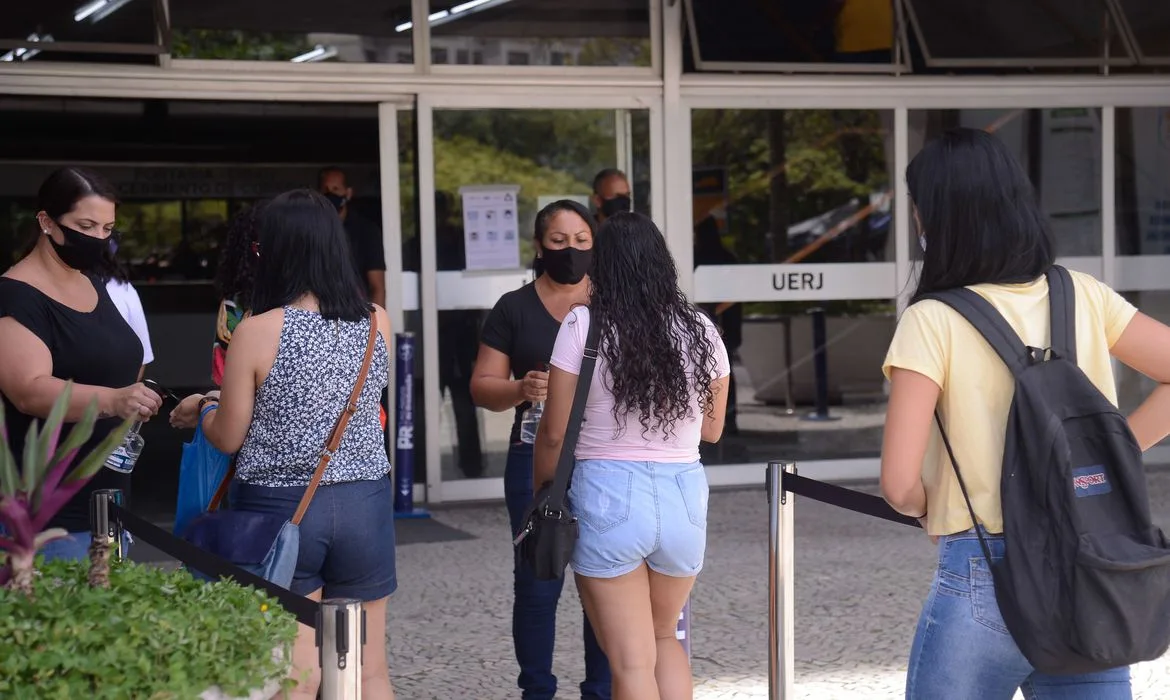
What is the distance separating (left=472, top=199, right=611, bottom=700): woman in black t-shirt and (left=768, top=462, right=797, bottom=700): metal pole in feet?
2.06

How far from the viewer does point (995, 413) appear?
251 centimetres

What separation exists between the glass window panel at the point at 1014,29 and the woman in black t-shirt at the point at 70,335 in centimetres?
646

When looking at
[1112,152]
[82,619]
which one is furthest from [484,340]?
[1112,152]

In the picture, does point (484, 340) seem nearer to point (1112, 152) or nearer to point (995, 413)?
point (995, 413)

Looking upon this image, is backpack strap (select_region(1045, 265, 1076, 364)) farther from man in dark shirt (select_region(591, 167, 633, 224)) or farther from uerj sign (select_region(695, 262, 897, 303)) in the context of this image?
uerj sign (select_region(695, 262, 897, 303))

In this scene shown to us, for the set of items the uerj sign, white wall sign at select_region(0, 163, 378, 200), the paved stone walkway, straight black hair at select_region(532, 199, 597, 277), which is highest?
white wall sign at select_region(0, 163, 378, 200)

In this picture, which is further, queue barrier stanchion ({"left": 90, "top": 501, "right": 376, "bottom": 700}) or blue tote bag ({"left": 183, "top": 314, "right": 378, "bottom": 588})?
blue tote bag ({"left": 183, "top": 314, "right": 378, "bottom": 588})

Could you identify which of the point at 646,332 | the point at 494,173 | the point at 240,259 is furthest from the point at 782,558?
the point at 494,173

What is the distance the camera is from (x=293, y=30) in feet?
26.7

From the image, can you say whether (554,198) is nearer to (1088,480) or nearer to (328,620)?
(328,620)

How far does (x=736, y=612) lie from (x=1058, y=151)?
4.85m

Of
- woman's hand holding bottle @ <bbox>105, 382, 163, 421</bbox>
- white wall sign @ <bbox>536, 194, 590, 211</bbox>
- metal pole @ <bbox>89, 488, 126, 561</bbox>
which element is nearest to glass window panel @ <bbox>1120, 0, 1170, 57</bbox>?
white wall sign @ <bbox>536, 194, 590, 211</bbox>

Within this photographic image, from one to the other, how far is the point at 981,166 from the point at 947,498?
0.63 m

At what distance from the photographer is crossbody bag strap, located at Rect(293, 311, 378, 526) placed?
134 inches
